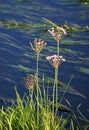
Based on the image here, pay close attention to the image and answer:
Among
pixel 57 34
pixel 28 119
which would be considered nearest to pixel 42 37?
pixel 28 119

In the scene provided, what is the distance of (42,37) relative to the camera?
4.98 m

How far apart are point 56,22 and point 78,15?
0.39 meters

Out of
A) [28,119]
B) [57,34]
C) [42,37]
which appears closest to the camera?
[57,34]

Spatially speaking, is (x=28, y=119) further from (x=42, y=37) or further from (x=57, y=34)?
(x=42, y=37)

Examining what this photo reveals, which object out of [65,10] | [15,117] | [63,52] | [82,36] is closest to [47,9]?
[65,10]

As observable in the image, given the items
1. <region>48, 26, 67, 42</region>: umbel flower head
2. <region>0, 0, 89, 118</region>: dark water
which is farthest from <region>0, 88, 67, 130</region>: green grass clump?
<region>0, 0, 89, 118</region>: dark water

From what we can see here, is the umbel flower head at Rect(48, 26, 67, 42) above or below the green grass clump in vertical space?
above

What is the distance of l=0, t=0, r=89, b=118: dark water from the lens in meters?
3.96

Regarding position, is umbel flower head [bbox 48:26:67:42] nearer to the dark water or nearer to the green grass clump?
the green grass clump

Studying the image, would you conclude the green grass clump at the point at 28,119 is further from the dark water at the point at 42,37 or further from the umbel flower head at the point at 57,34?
the dark water at the point at 42,37

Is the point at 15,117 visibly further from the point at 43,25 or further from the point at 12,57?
the point at 43,25

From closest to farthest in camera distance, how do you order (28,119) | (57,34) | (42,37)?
1. (57,34)
2. (28,119)
3. (42,37)

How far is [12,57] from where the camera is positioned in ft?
14.9

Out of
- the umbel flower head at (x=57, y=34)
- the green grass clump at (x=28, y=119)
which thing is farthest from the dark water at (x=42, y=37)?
the umbel flower head at (x=57, y=34)
